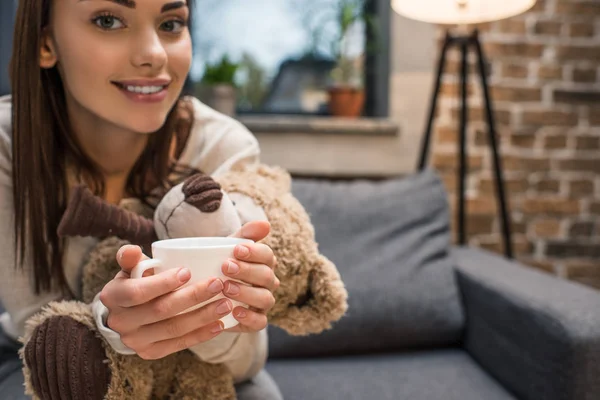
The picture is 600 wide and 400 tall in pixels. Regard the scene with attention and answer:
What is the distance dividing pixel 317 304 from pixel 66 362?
1.03ft

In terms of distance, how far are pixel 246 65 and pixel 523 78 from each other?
1013 mm

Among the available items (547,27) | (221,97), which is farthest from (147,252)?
(547,27)

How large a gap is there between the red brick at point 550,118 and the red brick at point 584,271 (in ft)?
1.68

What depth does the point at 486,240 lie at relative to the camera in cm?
194

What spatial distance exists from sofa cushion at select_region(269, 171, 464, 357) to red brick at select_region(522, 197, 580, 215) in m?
0.67

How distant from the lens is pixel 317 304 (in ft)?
2.36

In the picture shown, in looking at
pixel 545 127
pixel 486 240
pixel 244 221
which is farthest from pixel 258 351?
pixel 545 127

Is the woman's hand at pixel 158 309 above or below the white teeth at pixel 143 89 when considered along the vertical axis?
below

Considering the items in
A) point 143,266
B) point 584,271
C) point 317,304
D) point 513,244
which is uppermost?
point 143,266

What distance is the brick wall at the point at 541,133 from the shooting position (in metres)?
1.88

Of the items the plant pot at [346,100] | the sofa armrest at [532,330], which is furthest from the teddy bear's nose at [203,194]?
the plant pot at [346,100]

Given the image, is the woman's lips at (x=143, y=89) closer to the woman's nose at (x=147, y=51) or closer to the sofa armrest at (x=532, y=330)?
the woman's nose at (x=147, y=51)

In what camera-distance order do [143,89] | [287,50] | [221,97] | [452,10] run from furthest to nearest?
[287,50] < [221,97] < [452,10] < [143,89]

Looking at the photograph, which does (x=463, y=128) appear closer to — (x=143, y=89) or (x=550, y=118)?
(x=550, y=118)
